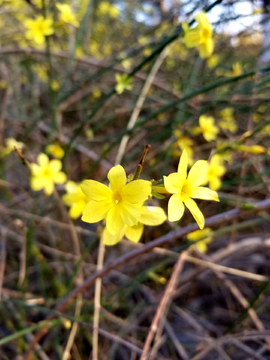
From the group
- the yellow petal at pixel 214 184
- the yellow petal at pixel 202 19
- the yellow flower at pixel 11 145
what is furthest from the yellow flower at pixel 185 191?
the yellow flower at pixel 11 145

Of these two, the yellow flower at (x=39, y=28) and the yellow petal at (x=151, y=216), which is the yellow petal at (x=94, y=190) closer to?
the yellow petal at (x=151, y=216)

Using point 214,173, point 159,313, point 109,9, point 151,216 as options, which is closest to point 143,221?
point 151,216

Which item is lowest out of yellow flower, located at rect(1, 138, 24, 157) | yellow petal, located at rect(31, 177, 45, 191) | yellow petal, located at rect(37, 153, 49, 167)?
yellow petal, located at rect(31, 177, 45, 191)

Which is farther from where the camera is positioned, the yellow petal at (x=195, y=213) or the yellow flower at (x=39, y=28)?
the yellow flower at (x=39, y=28)

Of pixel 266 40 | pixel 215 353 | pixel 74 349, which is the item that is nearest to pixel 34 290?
pixel 74 349

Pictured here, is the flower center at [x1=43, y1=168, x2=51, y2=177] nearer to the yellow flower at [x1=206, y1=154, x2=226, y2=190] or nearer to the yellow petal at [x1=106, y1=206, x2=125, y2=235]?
the yellow flower at [x1=206, y1=154, x2=226, y2=190]

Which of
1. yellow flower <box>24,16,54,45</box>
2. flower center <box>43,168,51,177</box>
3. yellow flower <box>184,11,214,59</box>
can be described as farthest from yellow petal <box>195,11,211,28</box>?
flower center <box>43,168,51,177</box>

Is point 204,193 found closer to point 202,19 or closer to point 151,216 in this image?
point 151,216
